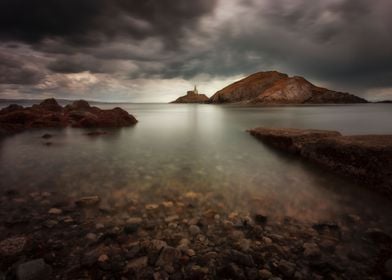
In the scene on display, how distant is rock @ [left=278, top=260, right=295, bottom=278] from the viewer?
362cm

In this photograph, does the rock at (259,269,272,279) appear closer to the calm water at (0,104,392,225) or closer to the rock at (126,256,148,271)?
the rock at (126,256,148,271)

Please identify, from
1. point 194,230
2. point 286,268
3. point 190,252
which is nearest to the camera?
point 286,268

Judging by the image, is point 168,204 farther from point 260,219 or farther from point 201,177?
point 201,177

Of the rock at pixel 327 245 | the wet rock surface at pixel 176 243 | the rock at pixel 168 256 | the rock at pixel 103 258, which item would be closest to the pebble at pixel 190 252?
the wet rock surface at pixel 176 243

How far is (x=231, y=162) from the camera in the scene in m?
10.9

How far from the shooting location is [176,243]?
442 cm

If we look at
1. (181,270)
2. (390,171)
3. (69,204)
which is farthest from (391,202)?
(69,204)

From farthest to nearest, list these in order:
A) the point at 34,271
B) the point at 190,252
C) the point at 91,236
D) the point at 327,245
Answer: the point at 91,236 → the point at 327,245 → the point at 190,252 → the point at 34,271

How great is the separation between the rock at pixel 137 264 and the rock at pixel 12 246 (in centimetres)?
212

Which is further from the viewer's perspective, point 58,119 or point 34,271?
point 58,119

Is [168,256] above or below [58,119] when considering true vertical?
below

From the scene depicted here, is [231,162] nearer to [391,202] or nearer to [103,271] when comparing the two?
[391,202]

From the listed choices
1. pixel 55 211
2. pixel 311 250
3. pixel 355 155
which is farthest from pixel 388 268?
pixel 55 211

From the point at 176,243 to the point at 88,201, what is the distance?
128 inches
